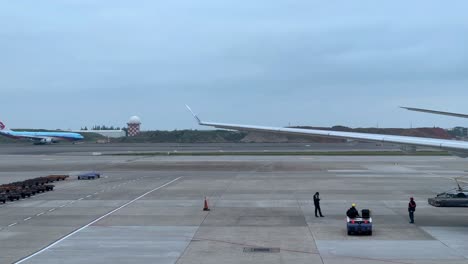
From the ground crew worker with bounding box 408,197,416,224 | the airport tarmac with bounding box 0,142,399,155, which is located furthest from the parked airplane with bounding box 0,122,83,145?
the ground crew worker with bounding box 408,197,416,224

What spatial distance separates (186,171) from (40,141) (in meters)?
124

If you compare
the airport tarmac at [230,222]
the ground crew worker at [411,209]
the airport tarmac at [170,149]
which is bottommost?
the airport tarmac at [230,222]

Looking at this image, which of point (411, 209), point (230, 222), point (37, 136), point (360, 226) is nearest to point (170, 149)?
point (37, 136)

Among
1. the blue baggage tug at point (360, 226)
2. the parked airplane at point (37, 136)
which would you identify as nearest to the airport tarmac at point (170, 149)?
the parked airplane at point (37, 136)

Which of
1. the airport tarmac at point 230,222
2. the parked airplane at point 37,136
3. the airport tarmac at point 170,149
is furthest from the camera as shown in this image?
the parked airplane at point 37,136

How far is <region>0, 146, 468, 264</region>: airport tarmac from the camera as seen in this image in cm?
2408

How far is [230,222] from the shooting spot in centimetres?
3288

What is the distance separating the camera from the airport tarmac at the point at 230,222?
24.1m

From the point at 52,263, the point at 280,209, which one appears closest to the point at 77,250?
the point at 52,263

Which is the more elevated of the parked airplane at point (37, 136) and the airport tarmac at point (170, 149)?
the parked airplane at point (37, 136)

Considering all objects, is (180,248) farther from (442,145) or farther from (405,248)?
(442,145)

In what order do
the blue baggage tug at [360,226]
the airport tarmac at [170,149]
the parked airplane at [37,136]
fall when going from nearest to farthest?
1. the blue baggage tug at [360,226]
2. the airport tarmac at [170,149]
3. the parked airplane at [37,136]

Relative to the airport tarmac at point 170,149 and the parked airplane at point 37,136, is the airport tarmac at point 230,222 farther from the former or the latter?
the parked airplane at point 37,136

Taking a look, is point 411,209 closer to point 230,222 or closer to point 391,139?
point 391,139
